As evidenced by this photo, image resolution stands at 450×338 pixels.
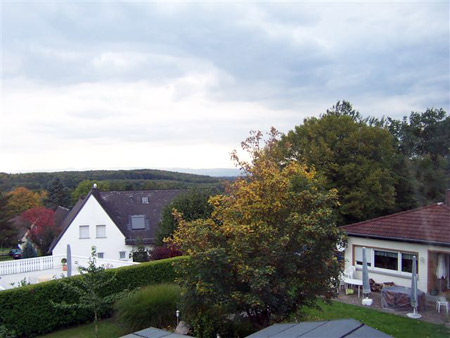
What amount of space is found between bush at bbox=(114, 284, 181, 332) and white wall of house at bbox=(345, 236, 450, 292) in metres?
6.18

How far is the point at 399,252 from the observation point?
1325 centimetres

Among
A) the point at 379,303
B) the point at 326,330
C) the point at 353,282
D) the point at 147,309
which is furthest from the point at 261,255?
the point at 353,282

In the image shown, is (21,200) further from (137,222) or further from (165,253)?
(165,253)

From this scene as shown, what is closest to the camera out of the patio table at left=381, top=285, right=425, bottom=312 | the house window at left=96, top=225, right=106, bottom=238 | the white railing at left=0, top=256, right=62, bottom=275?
the patio table at left=381, top=285, right=425, bottom=312

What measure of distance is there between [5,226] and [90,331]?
34.8 m

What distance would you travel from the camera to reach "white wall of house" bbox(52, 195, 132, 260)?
80.1 ft

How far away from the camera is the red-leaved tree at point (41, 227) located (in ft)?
105

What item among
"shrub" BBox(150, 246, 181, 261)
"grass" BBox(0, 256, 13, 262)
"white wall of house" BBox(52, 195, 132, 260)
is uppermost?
"shrub" BBox(150, 246, 181, 261)

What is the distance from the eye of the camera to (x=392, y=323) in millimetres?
9953

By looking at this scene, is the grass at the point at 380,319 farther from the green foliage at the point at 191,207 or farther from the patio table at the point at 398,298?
the green foliage at the point at 191,207

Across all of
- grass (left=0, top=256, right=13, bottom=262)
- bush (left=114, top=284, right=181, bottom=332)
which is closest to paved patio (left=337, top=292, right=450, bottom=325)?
bush (left=114, top=284, right=181, bottom=332)

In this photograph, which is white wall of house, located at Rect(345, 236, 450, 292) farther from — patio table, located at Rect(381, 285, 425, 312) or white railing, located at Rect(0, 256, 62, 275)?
white railing, located at Rect(0, 256, 62, 275)

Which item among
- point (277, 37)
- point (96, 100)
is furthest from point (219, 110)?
point (277, 37)

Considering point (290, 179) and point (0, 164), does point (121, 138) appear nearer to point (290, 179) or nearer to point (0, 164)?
point (0, 164)
